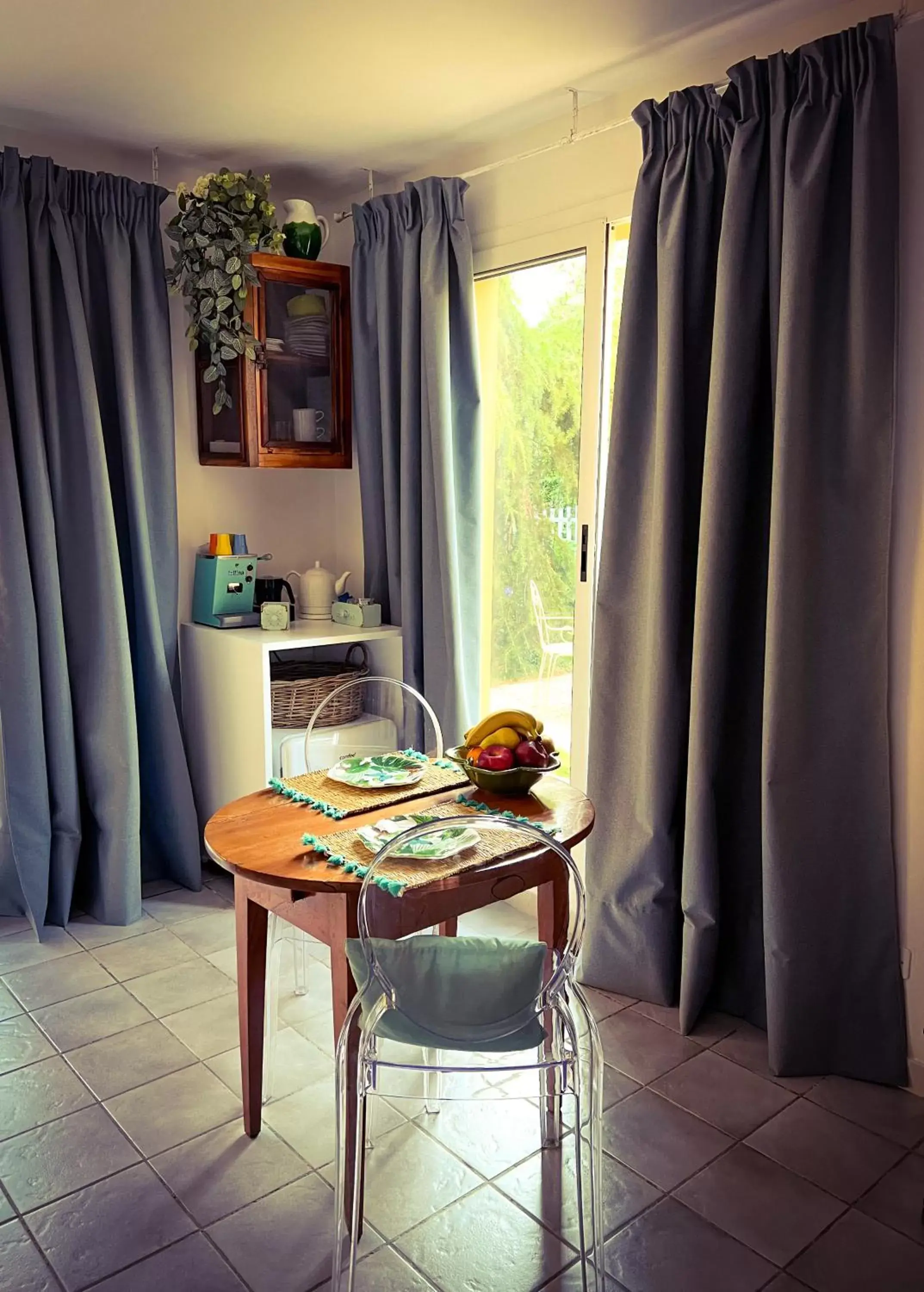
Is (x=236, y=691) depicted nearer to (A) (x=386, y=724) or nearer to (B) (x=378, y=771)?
(A) (x=386, y=724)

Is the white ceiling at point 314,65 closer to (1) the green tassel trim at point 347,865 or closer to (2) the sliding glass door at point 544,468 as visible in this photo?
(2) the sliding glass door at point 544,468

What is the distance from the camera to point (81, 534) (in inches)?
126

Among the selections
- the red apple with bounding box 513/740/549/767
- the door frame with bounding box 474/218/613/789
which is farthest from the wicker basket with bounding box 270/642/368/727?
the red apple with bounding box 513/740/549/767

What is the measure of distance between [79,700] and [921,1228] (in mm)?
2602

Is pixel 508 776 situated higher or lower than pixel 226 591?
lower

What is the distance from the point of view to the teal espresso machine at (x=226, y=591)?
3498 mm

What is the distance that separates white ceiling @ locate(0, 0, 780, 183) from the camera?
2303 mm

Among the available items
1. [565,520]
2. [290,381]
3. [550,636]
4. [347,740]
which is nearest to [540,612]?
[550,636]

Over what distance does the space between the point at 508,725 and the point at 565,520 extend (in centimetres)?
107

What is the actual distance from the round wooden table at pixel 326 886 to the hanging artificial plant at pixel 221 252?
Answer: 1.64 m

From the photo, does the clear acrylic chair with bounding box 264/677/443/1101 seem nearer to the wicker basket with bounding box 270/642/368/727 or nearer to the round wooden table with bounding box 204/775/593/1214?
the wicker basket with bounding box 270/642/368/727

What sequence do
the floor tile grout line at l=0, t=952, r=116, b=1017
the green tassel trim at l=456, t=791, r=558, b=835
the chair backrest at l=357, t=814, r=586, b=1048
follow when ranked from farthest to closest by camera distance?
1. the floor tile grout line at l=0, t=952, r=116, b=1017
2. the green tassel trim at l=456, t=791, r=558, b=835
3. the chair backrest at l=357, t=814, r=586, b=1048

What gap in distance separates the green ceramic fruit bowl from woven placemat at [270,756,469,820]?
0.36ft

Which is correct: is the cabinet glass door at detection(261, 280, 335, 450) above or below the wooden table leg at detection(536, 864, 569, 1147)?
above
